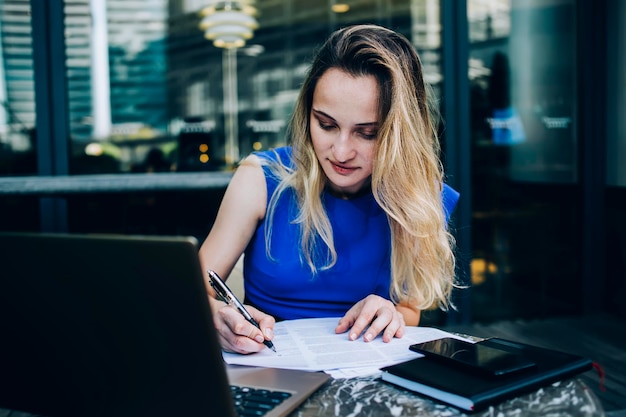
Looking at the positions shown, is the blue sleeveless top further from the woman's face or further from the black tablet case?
the black tablet case

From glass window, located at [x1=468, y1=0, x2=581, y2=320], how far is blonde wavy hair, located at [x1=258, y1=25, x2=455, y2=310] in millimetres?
2723

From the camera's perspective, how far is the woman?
4.84 feet

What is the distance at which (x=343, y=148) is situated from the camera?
57.2 inches

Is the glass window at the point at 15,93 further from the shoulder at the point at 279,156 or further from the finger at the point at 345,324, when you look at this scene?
the finger at the point at 345,324

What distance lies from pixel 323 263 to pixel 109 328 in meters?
0.95

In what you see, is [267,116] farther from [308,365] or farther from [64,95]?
[308,365]

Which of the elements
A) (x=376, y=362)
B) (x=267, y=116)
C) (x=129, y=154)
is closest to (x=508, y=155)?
(x=267, y=116)

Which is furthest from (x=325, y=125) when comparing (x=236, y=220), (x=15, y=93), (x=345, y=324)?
(x=15, y=93)

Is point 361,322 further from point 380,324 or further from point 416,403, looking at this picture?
point 416,403

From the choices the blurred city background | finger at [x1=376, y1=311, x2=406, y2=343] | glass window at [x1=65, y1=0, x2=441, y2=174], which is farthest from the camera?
glass window at [x1=65, y1=0, x2=441, y2=174]

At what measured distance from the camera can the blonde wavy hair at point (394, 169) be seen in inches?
58.6

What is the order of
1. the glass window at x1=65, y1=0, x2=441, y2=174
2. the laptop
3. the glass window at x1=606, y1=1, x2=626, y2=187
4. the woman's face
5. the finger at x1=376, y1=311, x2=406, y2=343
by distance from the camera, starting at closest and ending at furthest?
the laptop < the finger at x1=376, y1=311, x2=406, y2=343 < the woman's face < the glass window at x1=606, y1=1, x2=626, y2=187 < the glass window at x1=65, y1=0, x2=441, y2=174

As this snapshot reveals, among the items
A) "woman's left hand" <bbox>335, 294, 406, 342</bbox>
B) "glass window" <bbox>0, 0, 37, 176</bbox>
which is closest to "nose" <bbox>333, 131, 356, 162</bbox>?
"woman's left hand" <bbox>335, 294, 406, 342</bbox>

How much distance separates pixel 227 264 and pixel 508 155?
320cm
